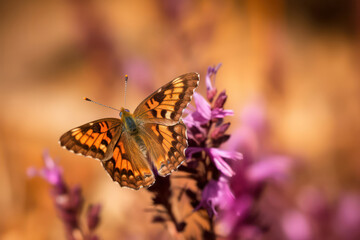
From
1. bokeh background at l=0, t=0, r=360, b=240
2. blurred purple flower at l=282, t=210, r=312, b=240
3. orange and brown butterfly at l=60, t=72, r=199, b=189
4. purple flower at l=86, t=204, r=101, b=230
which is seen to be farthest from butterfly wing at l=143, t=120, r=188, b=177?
bokeh background at l=0, t=0, r=360, b=240

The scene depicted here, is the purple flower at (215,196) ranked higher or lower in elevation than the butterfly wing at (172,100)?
lower

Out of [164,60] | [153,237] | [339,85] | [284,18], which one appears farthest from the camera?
[284,18]

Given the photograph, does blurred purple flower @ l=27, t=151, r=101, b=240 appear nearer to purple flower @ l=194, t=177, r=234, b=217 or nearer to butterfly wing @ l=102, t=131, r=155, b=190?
butterfly wing @ l=102, t=131, r=155, b=190

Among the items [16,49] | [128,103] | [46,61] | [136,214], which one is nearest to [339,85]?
[128,103]

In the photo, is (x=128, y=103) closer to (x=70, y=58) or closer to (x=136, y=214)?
(x=70, y=58)

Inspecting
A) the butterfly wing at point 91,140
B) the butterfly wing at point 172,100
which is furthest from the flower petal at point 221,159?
the butterfly wing at point 91,140

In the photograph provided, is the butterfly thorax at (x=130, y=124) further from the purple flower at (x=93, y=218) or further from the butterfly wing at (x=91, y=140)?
the purple flower at (x=93, y=218)
